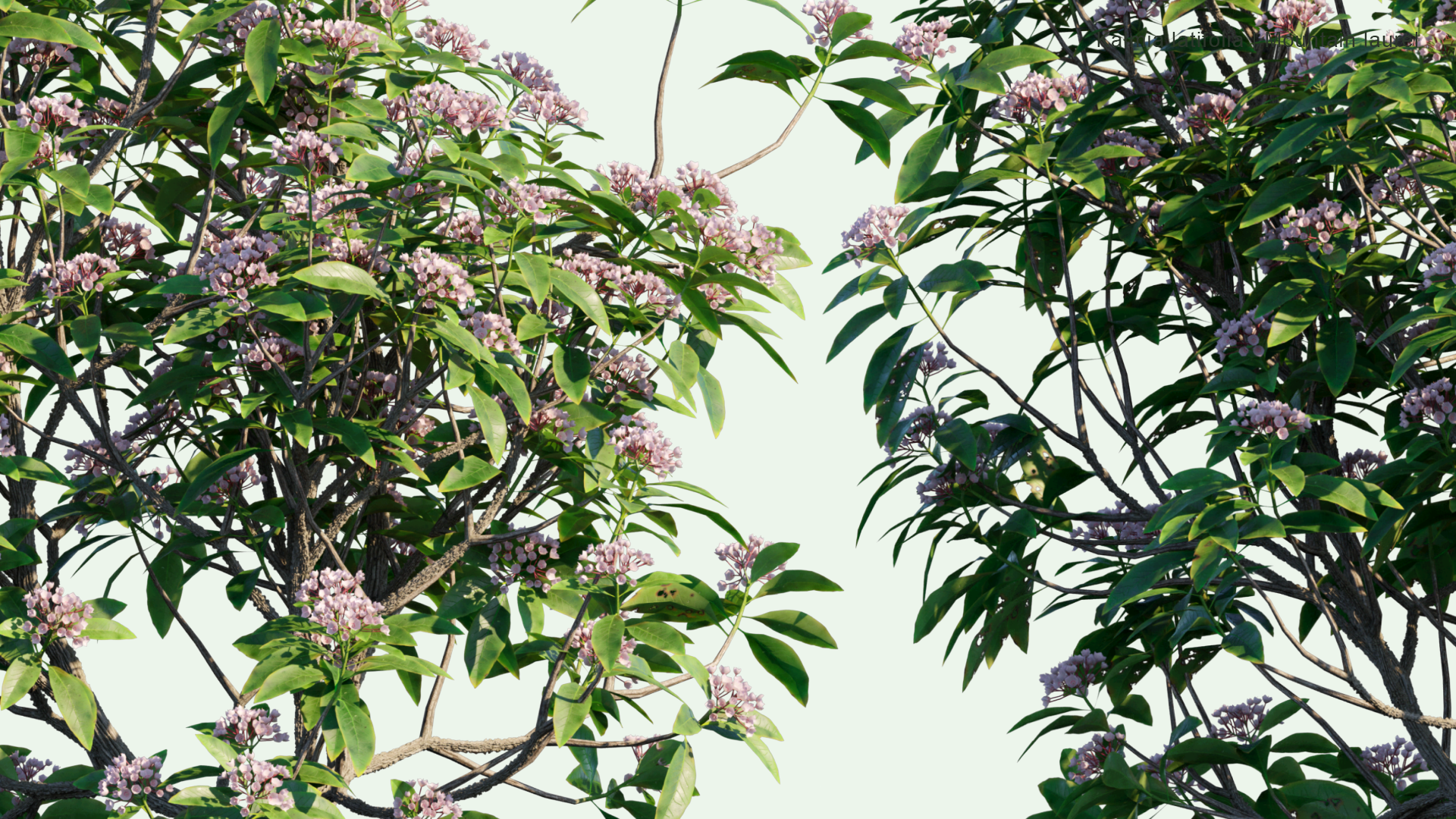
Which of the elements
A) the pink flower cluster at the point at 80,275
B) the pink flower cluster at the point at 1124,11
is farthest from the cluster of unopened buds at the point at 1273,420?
the pink flower cluster at the point at 80,275

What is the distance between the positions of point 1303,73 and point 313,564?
91.8 inches

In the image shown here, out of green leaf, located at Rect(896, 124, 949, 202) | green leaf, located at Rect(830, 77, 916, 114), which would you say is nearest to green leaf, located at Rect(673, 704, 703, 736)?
green leaf, located at Rect(896, 124, 949, 202)

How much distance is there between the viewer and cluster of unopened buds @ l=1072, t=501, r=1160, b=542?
2.79 m

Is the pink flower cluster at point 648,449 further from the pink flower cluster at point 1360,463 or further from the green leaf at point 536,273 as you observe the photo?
the pink flower cluster at point 1360,463

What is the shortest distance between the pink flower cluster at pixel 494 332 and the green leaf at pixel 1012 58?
108cm

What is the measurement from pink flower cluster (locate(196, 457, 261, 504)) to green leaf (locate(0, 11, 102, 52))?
879 mm

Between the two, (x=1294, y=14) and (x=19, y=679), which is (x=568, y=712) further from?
(x=1294, y=14)

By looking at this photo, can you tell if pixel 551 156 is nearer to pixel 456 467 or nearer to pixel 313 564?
pixel 456 467

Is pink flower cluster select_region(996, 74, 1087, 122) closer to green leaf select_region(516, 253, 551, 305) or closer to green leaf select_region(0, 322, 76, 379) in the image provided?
green leaf select_region(516, 253, 551, 305)

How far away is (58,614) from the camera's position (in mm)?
2338

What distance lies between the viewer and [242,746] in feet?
7.18

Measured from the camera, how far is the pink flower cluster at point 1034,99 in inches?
103

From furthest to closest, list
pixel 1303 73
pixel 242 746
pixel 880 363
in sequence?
pixel 880 363 → pixel 1303 73 → pixel 242 746

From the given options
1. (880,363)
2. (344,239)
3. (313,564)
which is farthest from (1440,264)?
(313,564)
